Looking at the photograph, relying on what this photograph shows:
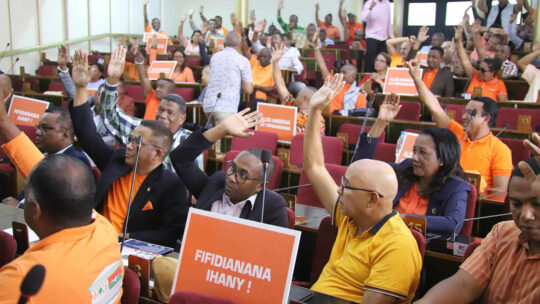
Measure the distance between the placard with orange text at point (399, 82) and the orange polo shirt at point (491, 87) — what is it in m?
0.71

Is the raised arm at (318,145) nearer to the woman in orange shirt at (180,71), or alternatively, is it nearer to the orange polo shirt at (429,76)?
the orange polo shirt at (429,76)

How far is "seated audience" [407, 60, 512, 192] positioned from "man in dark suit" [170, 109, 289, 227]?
1.51m

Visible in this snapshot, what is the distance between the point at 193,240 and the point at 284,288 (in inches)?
14.2

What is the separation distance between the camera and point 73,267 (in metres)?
1.39

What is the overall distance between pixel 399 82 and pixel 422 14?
7.07 m

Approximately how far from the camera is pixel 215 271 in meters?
1.64

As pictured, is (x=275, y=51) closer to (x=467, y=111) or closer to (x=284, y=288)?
(x=467, y=111)

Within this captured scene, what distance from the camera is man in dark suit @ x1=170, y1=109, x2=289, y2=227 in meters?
2.46

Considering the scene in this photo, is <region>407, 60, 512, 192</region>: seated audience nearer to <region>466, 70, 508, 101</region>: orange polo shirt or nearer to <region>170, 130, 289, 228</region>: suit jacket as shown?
<region>170, 130, 289, 228</region>: suit jacket

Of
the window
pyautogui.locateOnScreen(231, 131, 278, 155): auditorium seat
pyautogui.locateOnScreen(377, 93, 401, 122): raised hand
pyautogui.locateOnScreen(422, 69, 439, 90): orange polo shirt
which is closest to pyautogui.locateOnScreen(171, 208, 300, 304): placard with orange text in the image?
pyautogui.locateOnScreen(377, 93, 401, 122): raised hand

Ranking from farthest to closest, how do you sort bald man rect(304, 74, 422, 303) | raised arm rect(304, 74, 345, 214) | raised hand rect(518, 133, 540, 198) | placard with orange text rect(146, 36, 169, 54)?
1. placard with orange text rect(146, 36, 169, 54)
2. raised arm rect(304, 74, 345, 214)
3. bald man rect(304, 74, 422, 303)
4. raised hand rect(518, 133, 540, 198)

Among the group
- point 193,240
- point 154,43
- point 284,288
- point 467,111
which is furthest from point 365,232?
point 154,43

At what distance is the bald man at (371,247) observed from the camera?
1732 millimetres

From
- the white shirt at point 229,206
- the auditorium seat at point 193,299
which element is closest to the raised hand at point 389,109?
the white shirt at point 229,206
